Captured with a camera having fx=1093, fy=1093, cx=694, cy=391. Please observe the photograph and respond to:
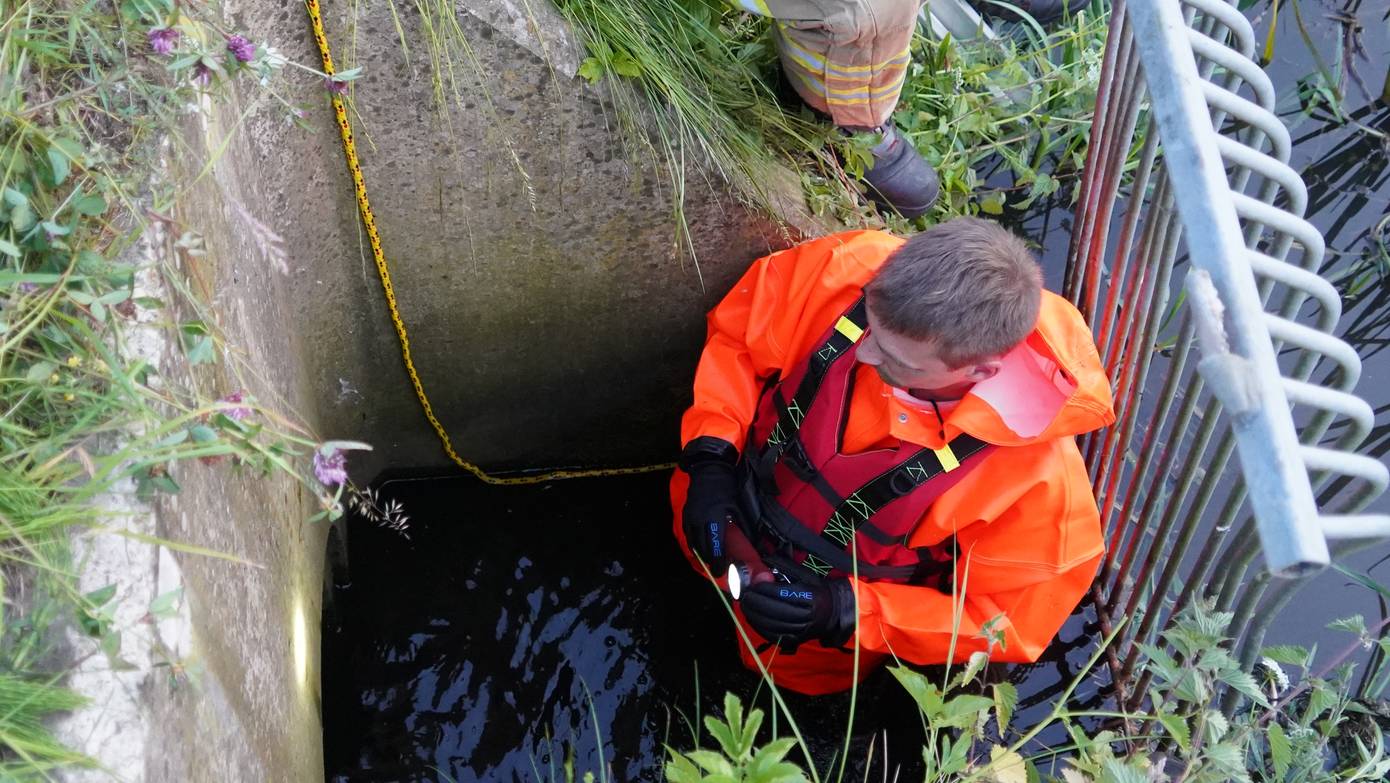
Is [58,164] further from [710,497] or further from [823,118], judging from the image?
[823,118]

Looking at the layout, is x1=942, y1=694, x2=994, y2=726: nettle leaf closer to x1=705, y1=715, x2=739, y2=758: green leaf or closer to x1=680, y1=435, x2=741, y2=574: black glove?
x1=705, y1=715, x2=739, y2=758: green leaf

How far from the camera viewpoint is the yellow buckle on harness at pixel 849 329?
8.18 ft

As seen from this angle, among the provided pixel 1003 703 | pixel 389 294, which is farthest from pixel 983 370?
pixel 389 294

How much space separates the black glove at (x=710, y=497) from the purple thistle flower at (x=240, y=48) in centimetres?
137

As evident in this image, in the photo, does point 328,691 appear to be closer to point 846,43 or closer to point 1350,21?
point 846,43

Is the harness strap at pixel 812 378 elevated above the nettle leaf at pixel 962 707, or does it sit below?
above

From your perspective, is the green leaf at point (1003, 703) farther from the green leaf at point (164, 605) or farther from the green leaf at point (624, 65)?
the green leaf at point (624, 65)

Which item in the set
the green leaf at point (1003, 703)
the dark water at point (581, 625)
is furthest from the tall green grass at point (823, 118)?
the green leaf at point (1003, 703)

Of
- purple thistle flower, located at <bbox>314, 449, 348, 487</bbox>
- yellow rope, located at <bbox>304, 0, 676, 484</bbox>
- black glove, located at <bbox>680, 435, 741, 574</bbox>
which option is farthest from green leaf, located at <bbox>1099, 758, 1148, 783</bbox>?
yellow rope, located at <bbox>304, 0, 676, 484</bbox>

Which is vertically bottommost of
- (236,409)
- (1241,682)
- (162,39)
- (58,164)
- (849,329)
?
(1241,682)

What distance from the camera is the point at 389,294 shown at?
9.78 ft

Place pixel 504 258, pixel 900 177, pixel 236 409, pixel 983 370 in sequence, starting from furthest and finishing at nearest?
pixel 900 177, pixel 504 258, pixel 983 370, pixel 236 409

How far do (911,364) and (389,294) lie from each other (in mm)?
1504

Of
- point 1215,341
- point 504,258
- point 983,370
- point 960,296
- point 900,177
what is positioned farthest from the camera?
point 900,177
